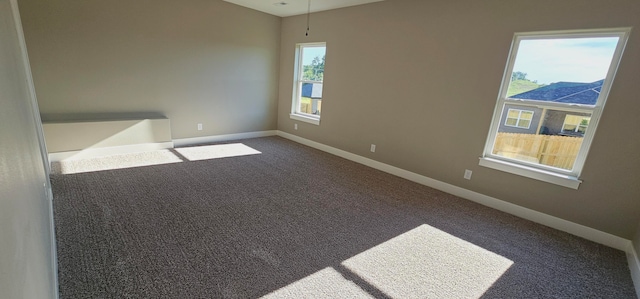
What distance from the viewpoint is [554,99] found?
2715 mm

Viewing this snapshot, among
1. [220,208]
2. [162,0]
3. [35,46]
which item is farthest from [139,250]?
[162,0]

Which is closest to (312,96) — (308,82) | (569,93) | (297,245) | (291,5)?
(308,82)

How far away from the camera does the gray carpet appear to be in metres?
1.77

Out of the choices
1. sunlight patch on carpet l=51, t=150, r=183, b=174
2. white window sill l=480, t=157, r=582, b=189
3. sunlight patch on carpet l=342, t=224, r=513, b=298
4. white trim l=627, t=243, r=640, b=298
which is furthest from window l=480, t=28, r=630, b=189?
sunlight patch on carpet l=51, t=150, r=183, b=174

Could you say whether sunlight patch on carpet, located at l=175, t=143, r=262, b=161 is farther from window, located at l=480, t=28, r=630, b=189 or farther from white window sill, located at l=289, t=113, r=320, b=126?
window, located at l=480, t=28, r=630, b=189

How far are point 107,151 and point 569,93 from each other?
5541 millimetres

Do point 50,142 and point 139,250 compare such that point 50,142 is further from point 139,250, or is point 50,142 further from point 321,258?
point 321,258

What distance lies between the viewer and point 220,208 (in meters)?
2.66

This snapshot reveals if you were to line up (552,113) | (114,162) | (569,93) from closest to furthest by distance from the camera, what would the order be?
1. (569,93)
2. (552,113)
3. (114,162)

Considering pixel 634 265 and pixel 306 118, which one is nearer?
pixel 634 265

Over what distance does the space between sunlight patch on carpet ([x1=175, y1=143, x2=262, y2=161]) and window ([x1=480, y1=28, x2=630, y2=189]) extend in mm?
3524

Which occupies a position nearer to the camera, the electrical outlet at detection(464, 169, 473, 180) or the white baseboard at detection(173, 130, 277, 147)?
the electrical outlet at detection(464, 169, 473, 180)

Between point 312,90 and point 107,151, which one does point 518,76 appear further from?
point 107,151

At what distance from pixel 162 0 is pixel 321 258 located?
4256mm
